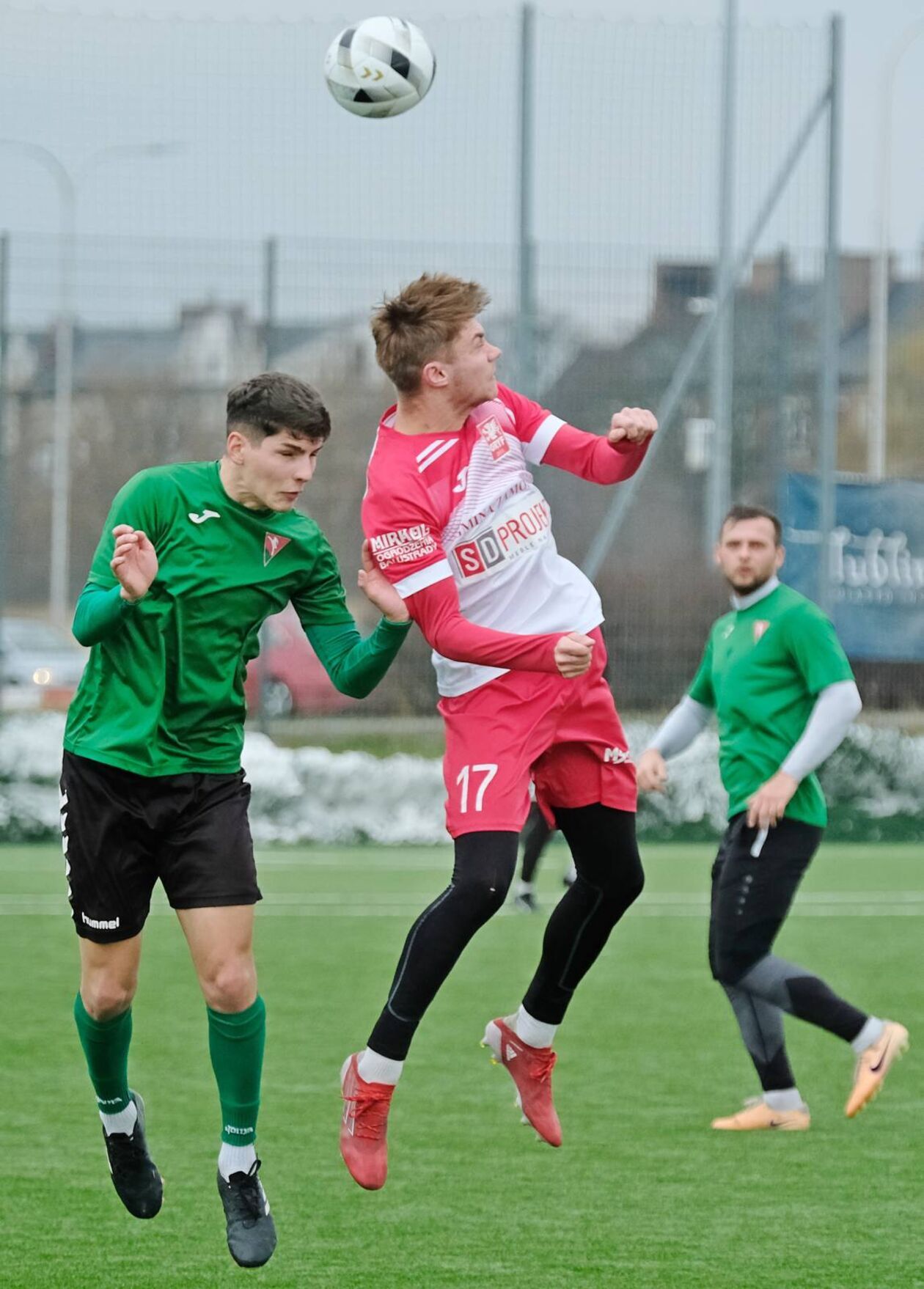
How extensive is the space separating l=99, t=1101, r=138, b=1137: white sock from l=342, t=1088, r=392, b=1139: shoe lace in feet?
1.79

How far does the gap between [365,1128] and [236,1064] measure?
0.40m

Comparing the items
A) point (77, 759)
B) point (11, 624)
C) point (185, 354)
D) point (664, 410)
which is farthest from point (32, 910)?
point (77, 759)

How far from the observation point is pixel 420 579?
4.77 metres

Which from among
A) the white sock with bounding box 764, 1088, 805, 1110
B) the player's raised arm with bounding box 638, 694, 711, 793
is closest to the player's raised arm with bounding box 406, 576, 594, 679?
the player's raised arm with bounding box 638, 694, 711, 793

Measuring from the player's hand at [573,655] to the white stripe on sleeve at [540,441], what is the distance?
758mm

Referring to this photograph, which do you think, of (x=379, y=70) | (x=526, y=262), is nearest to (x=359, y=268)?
(x=526, y=262)

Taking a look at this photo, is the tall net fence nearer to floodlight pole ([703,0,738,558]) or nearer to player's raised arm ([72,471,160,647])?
floodlight pole ([703,0,738,558])

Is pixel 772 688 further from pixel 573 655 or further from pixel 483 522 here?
pixel 573 655

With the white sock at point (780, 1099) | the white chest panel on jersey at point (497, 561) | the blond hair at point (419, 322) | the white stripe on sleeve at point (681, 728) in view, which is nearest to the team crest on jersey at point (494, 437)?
the white chest panel on jersey at point (497, 561)

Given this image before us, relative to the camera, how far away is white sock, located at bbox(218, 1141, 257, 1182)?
14.7ft

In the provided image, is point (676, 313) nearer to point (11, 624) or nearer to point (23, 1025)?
point (11, 624)

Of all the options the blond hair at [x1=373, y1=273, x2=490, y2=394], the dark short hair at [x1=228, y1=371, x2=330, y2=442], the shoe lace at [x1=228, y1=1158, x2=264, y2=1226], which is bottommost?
the shoe lace at [x1=228, y1=1158, x2=264, y2=1226]

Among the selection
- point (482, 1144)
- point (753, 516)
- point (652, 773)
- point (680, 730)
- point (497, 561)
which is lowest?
point (482, 1144)

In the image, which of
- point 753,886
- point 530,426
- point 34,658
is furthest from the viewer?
point 34,658
